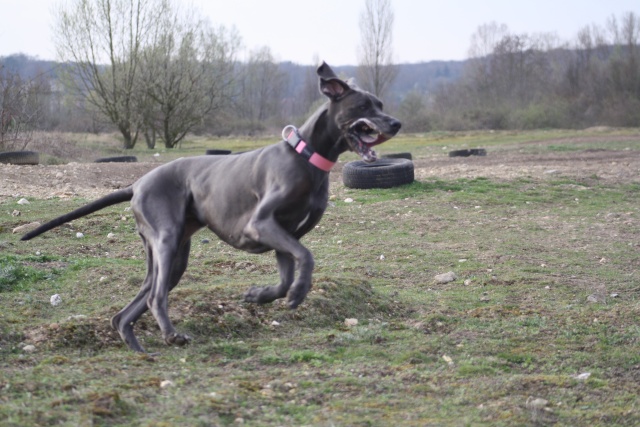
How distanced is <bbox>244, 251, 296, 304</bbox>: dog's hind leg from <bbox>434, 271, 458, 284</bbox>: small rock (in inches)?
173

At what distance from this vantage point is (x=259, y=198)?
611 cm

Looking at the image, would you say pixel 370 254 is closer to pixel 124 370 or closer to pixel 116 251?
pixel 116 251

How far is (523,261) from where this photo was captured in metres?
11.1

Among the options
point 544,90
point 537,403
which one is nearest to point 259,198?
point 537,403

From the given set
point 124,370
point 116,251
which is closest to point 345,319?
point 124,370

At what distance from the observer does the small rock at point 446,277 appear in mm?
10102

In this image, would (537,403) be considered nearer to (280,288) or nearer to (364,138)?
(280,288)

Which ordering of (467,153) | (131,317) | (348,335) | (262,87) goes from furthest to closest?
1. (262,87)
2. (467,153)
3. (348,335)
4. (131,317)

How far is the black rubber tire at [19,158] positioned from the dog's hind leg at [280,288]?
58.9ft

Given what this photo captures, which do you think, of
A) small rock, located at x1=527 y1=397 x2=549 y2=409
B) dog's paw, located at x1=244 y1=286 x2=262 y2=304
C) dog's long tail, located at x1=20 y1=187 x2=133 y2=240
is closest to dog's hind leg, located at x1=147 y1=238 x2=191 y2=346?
dog's paw, located at x1=244 y1=286 x2=262 y2=304

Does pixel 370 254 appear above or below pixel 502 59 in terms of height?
below

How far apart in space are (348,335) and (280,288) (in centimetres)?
124

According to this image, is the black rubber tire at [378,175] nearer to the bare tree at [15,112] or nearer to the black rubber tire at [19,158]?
the black rubber tire at [19,158]

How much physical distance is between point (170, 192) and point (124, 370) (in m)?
1.58
